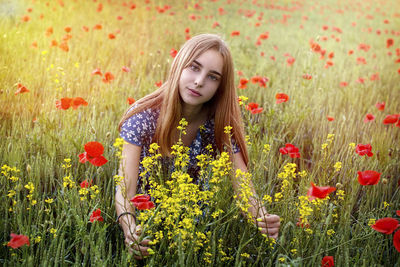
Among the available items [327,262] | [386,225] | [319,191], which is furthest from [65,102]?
[386,225]

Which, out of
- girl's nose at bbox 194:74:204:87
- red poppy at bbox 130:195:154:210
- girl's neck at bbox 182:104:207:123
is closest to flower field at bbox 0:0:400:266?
red poppy at bbox 130:195:154:210

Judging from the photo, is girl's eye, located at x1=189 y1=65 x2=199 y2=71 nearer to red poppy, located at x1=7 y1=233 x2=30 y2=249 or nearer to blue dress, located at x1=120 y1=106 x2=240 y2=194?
blue dress, located at x1=120 y1=106 x2=240 y2=194

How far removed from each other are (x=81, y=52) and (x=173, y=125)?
227 cm

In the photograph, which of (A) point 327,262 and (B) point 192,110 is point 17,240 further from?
(B) point 192,110

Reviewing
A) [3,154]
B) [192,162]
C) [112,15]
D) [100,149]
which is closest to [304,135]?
[192,162]

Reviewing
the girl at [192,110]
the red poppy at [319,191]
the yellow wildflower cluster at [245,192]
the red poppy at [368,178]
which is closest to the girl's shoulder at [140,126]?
the girl at [192,110]

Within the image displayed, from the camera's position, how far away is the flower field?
130 centimetres

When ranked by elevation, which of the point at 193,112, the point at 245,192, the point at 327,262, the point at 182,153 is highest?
the point at 193,112

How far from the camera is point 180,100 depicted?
1986 millimetres

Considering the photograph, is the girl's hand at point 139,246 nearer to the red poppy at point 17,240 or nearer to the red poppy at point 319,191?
the red poppy at point 17,240

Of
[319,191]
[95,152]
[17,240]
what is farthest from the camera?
[95,152]

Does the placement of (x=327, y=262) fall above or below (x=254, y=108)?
below

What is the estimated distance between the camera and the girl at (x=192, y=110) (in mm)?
1805

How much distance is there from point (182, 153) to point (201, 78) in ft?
1.50
